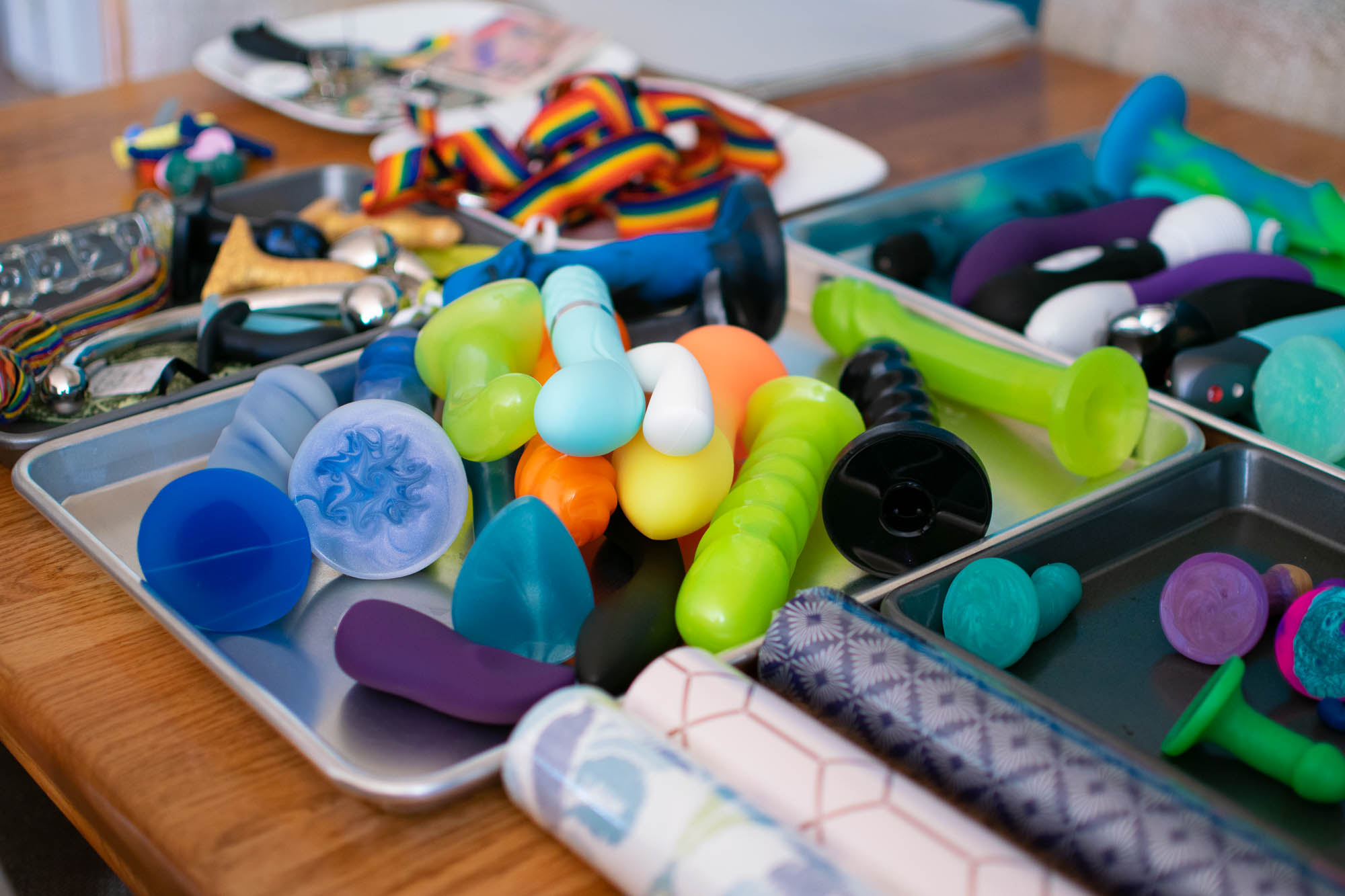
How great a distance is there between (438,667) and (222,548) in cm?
13

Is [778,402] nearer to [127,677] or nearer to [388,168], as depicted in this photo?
[127,677]

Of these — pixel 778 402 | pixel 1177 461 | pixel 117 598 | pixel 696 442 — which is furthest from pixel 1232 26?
pixel 117 598

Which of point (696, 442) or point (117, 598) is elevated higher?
point (696, 442)

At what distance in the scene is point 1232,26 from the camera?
54.8 inches

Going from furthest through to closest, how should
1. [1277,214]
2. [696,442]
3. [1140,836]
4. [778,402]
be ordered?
[1277,214] < [778,402] < [696,442] < [1140,836]

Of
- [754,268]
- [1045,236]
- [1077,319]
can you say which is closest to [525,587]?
[754,268]

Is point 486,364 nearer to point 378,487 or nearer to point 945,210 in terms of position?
point 378,487

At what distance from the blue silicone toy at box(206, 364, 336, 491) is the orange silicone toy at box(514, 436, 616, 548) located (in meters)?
0.13

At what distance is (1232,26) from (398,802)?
139 centimetres

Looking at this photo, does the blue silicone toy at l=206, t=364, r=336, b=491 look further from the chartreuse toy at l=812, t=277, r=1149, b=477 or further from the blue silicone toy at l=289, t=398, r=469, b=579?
the chartreuse toy at l=812, t=277, r=1149, b=477

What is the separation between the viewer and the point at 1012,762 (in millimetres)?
420

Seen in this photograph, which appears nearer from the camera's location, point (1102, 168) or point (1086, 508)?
point (1086, 508)

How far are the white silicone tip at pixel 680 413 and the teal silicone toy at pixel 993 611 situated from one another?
14 centimetres

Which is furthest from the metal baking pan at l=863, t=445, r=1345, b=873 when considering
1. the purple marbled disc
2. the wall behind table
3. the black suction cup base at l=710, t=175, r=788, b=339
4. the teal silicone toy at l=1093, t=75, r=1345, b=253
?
the wall behind table
